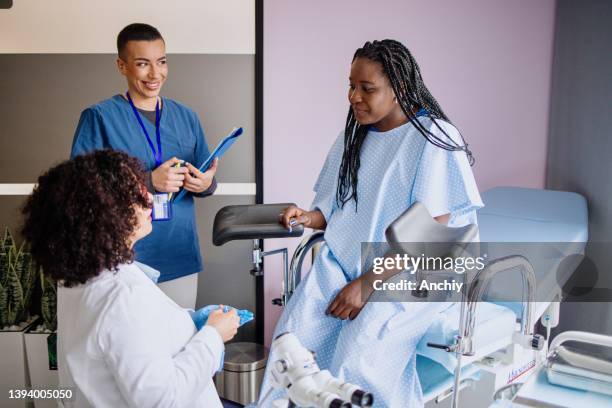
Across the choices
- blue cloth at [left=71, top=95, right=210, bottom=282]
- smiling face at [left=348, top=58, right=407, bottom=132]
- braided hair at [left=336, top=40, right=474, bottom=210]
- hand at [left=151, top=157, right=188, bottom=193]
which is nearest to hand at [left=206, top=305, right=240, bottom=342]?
braided hair at [left=336, top=40, right=474, bottom=210]

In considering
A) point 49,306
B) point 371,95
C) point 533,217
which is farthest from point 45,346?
point 533,217

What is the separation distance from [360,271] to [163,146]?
97cm

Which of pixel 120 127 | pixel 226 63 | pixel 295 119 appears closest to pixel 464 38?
pixel 295 119

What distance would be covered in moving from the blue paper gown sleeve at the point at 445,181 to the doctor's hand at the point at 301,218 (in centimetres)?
36

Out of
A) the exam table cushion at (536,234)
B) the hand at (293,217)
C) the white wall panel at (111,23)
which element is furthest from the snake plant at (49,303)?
the exam table cushion at (536,234)

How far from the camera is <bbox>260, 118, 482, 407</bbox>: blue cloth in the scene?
4.99 feet

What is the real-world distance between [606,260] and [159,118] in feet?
5.78

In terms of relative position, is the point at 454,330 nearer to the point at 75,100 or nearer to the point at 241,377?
the point at 241,377

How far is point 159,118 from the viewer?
227 cm

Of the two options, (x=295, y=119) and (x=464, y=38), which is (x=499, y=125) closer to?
(x=464, y=38)

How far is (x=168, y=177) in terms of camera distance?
2092 mm

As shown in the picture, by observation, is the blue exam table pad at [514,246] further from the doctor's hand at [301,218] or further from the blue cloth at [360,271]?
the doctor's hand at [301,218]

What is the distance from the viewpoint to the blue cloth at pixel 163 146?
2.17 meters

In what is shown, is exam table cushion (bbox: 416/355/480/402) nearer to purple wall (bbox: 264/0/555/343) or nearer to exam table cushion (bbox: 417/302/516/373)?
exam table cushion (bbox: 417/302/516/373)
